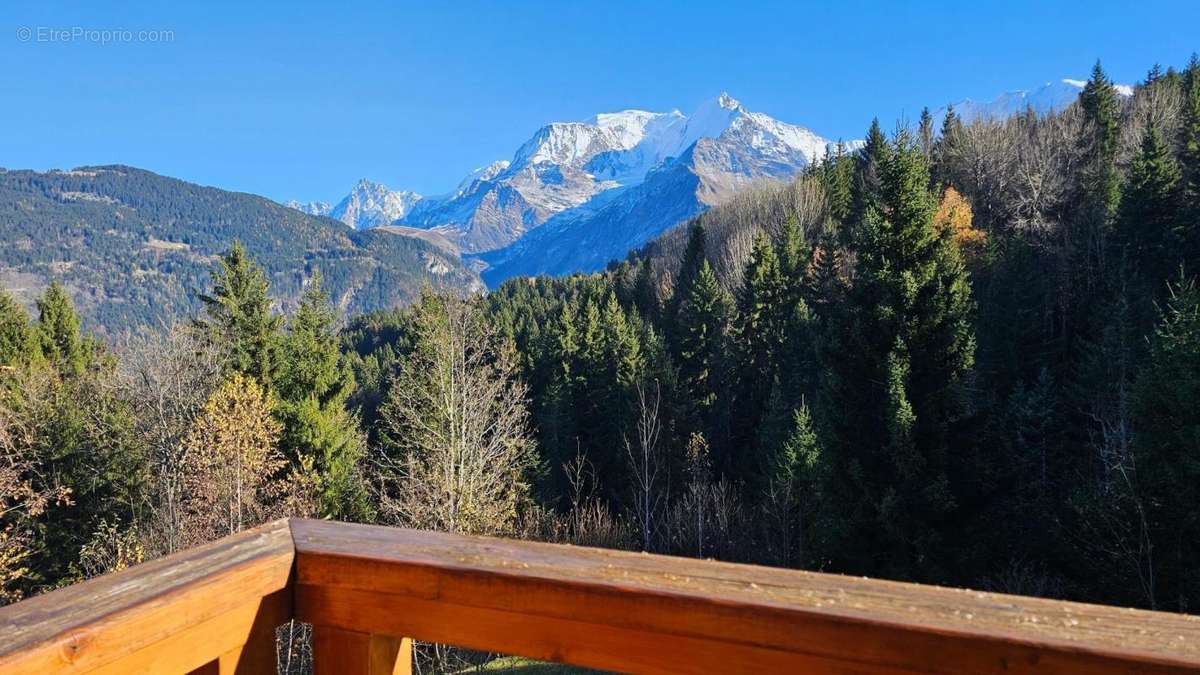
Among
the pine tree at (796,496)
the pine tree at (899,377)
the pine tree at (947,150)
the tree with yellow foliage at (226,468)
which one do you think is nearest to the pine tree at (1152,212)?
the pine tree at (947,150)

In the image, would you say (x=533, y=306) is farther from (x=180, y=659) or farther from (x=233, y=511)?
(x=180, y=659)

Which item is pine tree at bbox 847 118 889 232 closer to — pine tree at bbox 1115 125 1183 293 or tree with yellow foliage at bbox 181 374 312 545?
pine tree at bbox 1115 125 1183 293

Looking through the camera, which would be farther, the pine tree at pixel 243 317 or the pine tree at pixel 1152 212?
the pine tree at pixel 1152 212

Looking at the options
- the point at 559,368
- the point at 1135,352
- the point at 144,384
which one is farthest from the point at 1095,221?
the point at 144,384

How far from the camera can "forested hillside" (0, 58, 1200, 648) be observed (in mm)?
16578

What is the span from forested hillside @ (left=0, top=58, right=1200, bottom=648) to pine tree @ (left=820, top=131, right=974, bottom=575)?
69 millimetres

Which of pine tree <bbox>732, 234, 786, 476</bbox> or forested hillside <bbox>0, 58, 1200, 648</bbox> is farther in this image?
pine tree <bbox>732, 234, 786, 476</bbox>

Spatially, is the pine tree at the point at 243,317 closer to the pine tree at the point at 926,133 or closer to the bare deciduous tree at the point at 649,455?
the bare deciduous tree at the point at 649,455

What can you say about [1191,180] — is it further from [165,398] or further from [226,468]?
[165,398]

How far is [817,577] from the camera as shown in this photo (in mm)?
1178

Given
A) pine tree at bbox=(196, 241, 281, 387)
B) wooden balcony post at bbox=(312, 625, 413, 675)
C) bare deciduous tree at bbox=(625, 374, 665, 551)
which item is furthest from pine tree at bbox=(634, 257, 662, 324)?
wooden balcony post at bbox=(312, 625, 413, 675)

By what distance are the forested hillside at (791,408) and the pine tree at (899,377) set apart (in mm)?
69

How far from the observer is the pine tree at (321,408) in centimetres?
2527

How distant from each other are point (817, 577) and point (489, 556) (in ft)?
1.89
